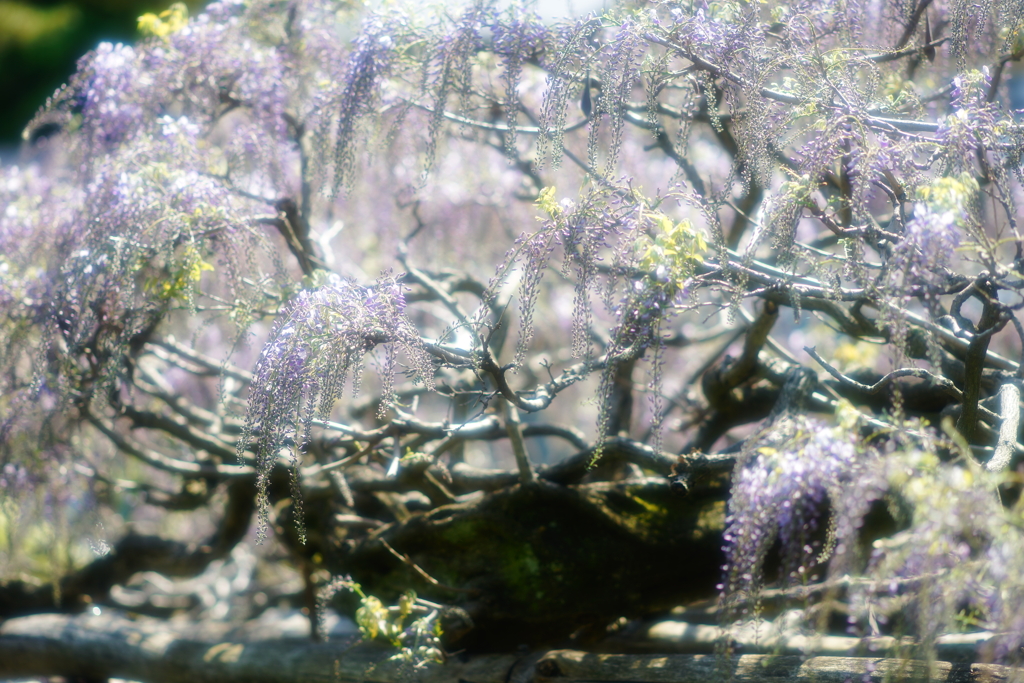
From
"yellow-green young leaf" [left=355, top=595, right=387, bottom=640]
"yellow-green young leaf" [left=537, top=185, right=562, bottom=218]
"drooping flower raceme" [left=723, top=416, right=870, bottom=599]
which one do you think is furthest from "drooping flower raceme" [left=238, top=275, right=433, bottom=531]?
"drooping flower raceme" [left=723, top=416, right=870, bottom=599]

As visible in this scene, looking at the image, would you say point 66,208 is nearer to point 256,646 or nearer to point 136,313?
point 136,313

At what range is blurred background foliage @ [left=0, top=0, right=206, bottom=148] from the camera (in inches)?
358

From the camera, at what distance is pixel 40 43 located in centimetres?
911

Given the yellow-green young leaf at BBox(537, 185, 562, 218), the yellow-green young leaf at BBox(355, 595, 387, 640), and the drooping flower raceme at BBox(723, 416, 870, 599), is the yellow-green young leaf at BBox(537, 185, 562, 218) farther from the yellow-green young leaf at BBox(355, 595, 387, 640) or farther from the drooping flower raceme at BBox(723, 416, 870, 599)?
the yellow-green young leaf at BBox(355, 595, 387, 640)

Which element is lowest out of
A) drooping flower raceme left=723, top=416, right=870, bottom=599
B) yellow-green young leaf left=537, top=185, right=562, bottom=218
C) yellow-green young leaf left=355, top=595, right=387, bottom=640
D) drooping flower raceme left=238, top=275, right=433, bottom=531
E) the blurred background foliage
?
yellow-green young leaf left=355, top=595, right=387, bottom=640

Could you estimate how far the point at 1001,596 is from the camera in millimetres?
1748

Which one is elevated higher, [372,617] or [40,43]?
[40,43]

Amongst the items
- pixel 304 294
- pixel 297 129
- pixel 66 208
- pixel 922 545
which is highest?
pixel 297 129

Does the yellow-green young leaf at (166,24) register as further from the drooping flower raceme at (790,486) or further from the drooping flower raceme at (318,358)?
the drooping flower raceme at (790,486)

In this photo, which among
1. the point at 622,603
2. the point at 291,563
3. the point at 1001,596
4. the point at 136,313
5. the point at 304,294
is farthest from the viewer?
the point at 291,563

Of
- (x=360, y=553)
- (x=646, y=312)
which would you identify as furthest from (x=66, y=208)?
(x=646, y=312)

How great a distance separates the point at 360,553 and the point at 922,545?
2830 millimetres

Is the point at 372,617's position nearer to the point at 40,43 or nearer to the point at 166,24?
the point at 166,24

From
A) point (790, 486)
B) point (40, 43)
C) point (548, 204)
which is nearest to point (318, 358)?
point (548, 204)
